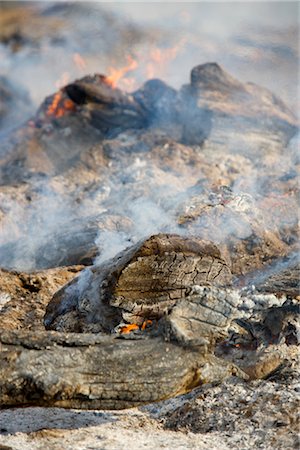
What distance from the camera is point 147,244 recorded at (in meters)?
5.59

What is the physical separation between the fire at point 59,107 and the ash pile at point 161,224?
0.03 m

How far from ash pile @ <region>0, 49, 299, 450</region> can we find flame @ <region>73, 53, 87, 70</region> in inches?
299

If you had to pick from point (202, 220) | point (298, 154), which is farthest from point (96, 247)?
point (298, 154)

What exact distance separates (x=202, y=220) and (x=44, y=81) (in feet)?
47.4

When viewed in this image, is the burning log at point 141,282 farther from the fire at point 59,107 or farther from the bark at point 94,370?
the fire at point 59,107

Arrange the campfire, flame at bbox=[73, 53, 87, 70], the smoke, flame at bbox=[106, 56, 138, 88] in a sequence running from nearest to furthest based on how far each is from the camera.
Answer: the campfire < the smoke < flame at bbox=[106, 56, 138, 88] < flame at bbox=[73, 53, 87, 70]

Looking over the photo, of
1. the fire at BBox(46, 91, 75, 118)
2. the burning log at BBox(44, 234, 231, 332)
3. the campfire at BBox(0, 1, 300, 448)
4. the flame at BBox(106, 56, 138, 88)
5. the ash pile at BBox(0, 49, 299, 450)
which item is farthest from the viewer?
the flame at BBox(106, 56, 138, 88)

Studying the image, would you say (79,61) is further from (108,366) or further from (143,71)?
(108,366)

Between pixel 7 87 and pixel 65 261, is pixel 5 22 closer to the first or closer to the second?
pixel 7 87

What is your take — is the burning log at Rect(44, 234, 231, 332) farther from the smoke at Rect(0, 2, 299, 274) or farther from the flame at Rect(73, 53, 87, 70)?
the flame at Rect(73, 53, 87, 70)

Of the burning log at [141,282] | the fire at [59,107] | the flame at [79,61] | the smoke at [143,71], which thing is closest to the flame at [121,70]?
the smoke at [143,71]

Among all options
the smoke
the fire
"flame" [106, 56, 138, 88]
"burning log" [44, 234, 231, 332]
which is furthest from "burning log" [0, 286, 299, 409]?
"flame" [106, 56, 138, 88]

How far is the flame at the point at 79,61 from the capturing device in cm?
2091

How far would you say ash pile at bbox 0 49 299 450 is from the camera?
5211mm
